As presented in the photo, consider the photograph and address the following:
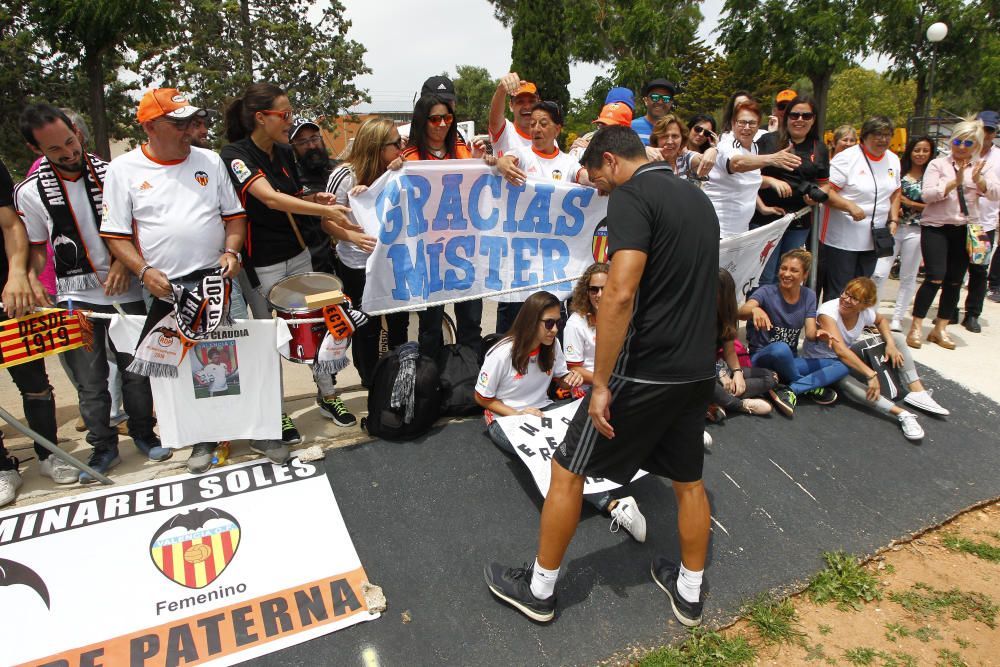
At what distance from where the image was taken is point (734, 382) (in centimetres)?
431

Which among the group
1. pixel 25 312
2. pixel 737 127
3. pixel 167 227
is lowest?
pixel 25 312

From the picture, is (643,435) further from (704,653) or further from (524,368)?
(524,368)

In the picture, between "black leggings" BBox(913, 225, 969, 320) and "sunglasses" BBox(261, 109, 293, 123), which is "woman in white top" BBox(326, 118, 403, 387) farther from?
"black leggings" BBox(913, 225, 969, 320)

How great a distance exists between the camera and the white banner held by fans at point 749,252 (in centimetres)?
478

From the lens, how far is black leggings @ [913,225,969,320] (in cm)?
573

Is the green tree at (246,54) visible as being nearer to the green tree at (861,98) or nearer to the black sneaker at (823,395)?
the black sneaker at (823,395)

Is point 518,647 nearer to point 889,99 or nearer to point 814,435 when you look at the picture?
point 814,435

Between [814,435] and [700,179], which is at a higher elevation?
[700,179]

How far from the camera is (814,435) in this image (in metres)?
4.23

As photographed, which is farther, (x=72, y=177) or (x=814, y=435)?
(x=814, y=435)

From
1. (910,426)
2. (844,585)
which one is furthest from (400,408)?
(910,426)

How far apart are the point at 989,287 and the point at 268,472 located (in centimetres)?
853

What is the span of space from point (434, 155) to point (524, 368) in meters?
1.55

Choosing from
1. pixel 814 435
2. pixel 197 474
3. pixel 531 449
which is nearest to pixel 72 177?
pixel 197 474
